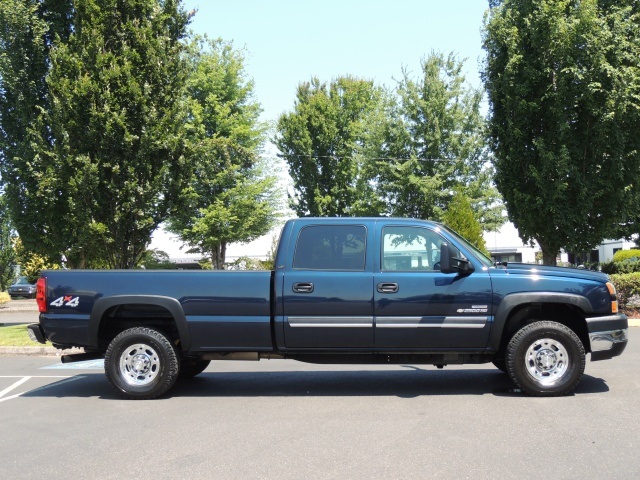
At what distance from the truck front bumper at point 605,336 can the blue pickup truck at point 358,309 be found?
0.04 ft

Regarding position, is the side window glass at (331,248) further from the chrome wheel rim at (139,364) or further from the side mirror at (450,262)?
the chrome wheel rim at (139,364)

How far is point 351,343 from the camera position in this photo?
7.27 meters

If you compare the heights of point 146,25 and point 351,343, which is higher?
point 146,25

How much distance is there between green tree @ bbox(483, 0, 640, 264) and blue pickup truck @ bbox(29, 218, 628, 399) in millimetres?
11495

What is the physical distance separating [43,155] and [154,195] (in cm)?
322

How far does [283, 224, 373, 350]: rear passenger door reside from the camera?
724 centimetres

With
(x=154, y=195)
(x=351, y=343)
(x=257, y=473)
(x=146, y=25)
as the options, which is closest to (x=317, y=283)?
(x=351, y=343)

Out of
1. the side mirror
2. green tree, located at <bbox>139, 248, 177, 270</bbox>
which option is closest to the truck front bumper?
the side mirror

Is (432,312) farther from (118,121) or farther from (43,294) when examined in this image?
(118,121)

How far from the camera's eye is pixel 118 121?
15.1m

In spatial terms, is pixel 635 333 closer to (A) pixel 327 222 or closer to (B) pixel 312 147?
(A) pixel 327 222

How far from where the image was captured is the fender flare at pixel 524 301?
7168mm

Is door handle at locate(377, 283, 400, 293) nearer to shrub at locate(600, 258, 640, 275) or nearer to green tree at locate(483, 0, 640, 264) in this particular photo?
green tree at locate(483, 0, 640, 264)

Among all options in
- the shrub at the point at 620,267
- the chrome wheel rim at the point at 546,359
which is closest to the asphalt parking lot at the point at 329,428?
the chrome wheel rim at the point at 546,359
